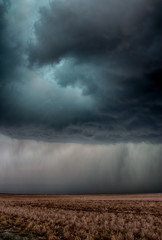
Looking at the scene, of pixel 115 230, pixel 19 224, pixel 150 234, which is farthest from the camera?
pixel 19 224

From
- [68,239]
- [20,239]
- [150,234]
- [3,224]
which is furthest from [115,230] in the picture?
[3,224]

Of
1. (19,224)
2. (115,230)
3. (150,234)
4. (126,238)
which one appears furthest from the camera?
(19,224)

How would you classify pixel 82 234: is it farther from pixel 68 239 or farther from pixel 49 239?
pixel 49 239

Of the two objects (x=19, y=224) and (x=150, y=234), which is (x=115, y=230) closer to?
(x=150, y=234)

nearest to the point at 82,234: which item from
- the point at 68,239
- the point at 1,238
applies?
the point at 68,239

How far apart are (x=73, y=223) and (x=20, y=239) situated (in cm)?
634

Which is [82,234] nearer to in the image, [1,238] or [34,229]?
[34,229]

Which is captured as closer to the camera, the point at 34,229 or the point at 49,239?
the point at 49,239

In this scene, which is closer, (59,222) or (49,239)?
(49,239)

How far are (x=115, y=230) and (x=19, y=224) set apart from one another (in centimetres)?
872

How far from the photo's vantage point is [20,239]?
38.5 feet

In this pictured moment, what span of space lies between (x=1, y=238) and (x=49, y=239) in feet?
10.1

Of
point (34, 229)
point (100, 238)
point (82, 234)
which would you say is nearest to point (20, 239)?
point (34, 229)

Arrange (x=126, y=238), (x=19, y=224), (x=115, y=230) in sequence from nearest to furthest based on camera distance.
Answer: (x=126, y=238) < (x=115, y=230) < (x=19, y=224)
